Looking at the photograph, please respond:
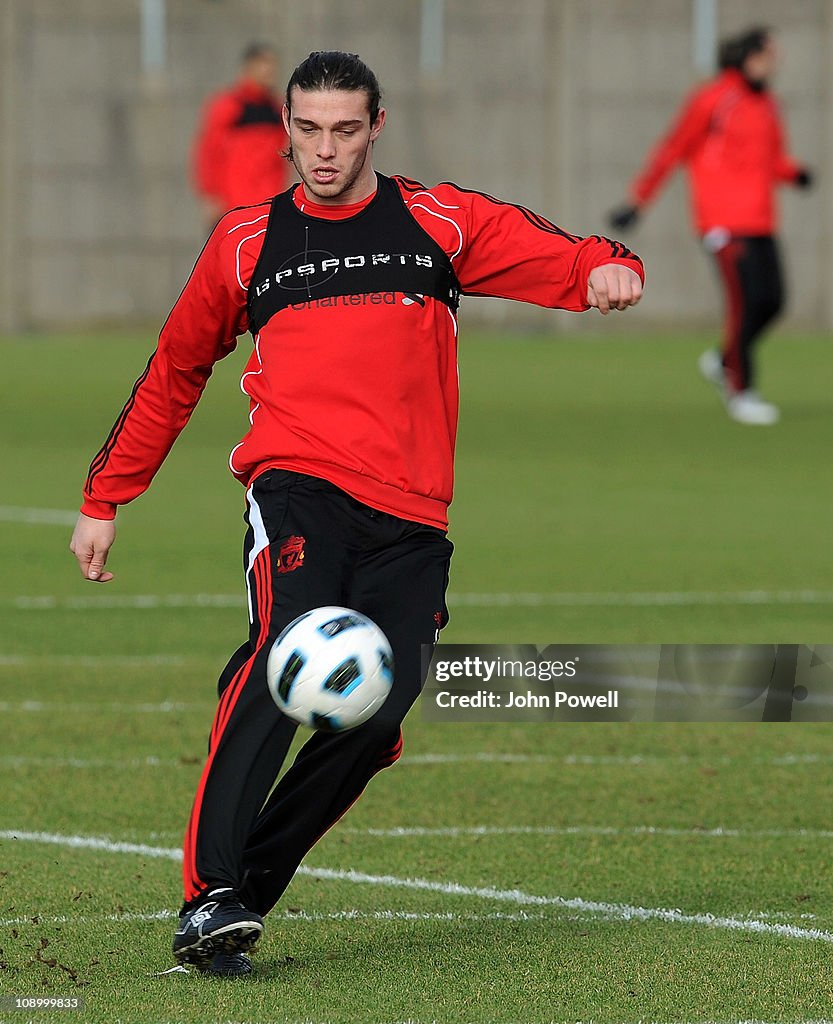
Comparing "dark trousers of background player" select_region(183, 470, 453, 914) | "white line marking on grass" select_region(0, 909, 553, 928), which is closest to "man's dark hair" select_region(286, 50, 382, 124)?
"dark trousers of background player" select_region(183, 470, 453, 914)

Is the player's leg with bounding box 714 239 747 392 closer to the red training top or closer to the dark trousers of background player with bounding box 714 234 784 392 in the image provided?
the dark trousers of background player with bounding box 714 234 784 392

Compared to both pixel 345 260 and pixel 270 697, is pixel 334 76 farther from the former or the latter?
pixel 270 697

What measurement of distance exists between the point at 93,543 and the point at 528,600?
5377 mm

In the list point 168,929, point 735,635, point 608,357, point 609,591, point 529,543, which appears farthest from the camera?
point 608,357

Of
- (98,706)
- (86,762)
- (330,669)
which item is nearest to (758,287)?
(98,706)

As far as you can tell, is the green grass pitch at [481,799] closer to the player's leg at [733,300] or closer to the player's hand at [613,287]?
the player's hand at [613,287]

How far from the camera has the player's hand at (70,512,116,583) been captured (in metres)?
5.29

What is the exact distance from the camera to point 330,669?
15.3ft

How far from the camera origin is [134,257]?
98.1 ft

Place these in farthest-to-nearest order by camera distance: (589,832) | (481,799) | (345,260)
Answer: (481,799) → (589,832) → (345,260)

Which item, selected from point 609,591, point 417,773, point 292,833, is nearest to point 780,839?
point 417,773

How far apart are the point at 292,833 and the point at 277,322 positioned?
1.12 meters

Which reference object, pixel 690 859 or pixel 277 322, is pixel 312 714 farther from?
pixel 690 859

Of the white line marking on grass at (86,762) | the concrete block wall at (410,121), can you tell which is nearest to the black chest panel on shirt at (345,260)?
the white line marking on grass at (86,762)
